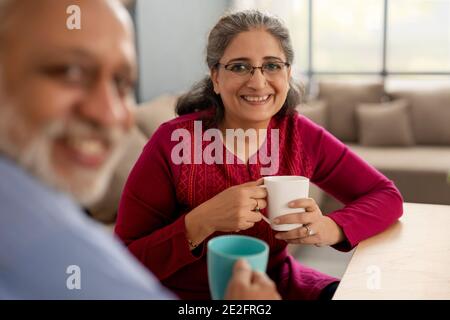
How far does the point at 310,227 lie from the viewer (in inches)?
46.1

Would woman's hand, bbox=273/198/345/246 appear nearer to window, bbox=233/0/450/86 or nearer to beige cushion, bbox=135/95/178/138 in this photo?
beige cushion, bbox=135/95/178/138

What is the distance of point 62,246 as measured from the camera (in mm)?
522

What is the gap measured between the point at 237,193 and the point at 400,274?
36cm

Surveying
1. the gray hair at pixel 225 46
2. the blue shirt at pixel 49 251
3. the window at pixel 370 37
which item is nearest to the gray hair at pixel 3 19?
the blue shirt at pixel 49 251

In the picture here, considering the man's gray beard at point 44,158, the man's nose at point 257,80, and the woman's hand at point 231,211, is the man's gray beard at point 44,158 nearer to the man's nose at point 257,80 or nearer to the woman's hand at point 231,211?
the woman's hand at point 231,211

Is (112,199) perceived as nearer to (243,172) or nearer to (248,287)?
(243,172)

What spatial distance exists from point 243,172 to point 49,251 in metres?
0.88

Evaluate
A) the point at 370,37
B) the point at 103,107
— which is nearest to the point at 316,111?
the point at 370,37

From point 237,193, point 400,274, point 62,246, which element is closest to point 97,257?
point 62,246

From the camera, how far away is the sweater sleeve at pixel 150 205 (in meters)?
1.22

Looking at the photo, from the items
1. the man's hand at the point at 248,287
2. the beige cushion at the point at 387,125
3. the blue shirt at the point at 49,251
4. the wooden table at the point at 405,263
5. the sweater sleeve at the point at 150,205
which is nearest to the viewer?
the blue shirt at the point at 49,251

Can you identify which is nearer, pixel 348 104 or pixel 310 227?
pixel 310 227

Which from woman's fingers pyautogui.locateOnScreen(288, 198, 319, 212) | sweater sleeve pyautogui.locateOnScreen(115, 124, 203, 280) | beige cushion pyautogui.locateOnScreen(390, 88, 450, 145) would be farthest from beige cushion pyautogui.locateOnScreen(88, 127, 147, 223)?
beige cushion pyautogui.locateOnScreen(390, 88, 450, 145)
